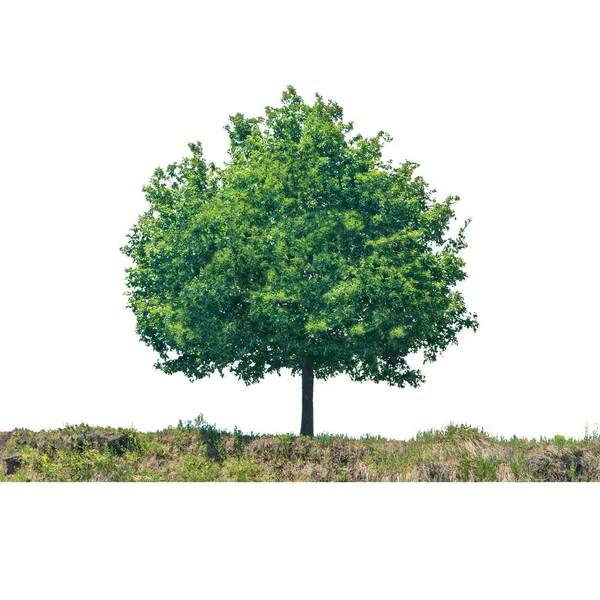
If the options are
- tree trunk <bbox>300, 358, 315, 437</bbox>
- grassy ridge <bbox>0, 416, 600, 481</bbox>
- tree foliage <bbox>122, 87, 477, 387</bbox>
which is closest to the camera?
grassy ridge <bbox>0, 416, 600, 481</bbox>

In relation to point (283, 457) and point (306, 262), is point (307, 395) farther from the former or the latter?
point (306, 262)

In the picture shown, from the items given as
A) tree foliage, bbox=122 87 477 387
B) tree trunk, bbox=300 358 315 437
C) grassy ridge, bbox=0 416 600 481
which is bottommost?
grassy ridge, bbox=0 416 600 481

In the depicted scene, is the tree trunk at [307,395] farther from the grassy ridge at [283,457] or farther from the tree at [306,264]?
the grassy ridge at [283,457]

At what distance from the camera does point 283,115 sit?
25828 millimetres

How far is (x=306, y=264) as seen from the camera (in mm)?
23391

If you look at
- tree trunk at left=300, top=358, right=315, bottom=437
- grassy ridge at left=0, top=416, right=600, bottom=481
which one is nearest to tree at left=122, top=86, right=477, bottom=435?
tree trunk at left=300, top=358, right=315, bottom=437

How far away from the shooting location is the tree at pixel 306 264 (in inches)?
908

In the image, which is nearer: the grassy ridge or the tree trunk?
the grassy ridge

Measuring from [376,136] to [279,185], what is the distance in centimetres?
479

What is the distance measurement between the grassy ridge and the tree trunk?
1.75 meters

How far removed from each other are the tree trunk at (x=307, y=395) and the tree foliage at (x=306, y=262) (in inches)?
14.9

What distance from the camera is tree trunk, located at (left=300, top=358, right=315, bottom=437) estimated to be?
25219mm

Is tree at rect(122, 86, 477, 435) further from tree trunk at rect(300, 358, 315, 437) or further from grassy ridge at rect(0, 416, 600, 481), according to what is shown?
grassy ridge at rect(0, 416, 600, 481)

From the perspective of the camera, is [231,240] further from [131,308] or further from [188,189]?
[131,308]
